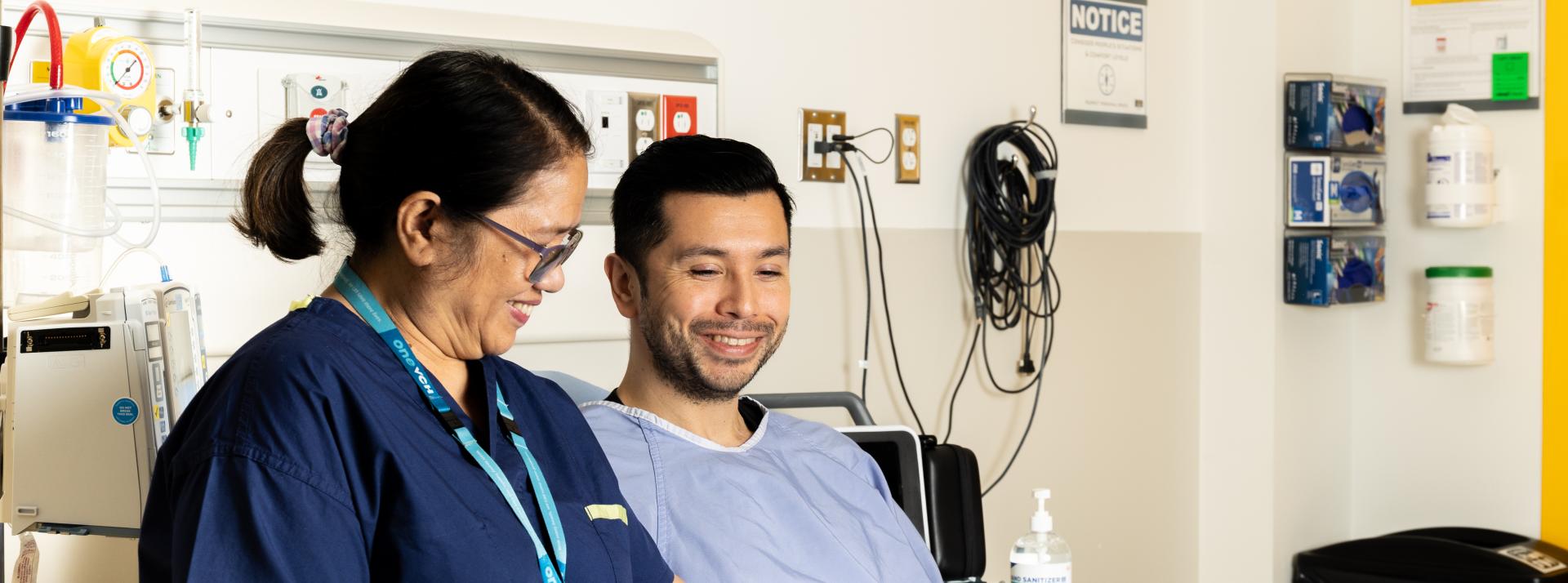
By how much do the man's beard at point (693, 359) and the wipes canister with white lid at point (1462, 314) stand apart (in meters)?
2.54

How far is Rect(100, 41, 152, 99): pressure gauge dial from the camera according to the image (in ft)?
6.47

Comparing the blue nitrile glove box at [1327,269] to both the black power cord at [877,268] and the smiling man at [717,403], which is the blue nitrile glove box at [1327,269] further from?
the smiling man at [717,403]

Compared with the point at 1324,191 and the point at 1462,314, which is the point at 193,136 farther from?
the point at 1462,314

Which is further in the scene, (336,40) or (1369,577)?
(1369,577)

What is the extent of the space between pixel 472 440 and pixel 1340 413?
10.9 feet

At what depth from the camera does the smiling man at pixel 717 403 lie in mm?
1756

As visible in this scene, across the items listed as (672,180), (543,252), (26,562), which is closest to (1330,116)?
(672,180)

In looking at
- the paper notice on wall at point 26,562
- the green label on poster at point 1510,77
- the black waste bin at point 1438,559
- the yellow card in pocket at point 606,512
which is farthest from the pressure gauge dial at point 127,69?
the green label on poster at point 1510,77

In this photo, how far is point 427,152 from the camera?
1.18 m

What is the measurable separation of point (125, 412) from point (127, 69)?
594 mm

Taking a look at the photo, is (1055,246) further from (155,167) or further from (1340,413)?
(155,167)

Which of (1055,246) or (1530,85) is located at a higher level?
(1530,85)

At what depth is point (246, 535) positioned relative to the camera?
3.32 ft

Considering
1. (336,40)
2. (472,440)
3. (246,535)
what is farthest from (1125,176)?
(246,535)
